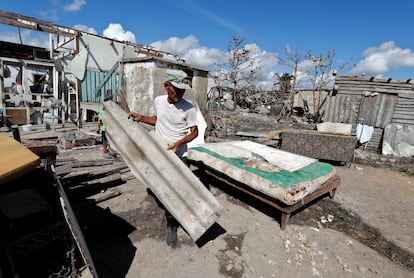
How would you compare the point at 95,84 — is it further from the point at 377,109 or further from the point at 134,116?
the point at 377,109

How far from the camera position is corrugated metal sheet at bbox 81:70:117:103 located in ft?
31.1

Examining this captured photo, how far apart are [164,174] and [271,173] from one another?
1928 millimetres

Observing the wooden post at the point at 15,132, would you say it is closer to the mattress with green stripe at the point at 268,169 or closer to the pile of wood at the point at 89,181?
the pile of wood at the point at 89,181

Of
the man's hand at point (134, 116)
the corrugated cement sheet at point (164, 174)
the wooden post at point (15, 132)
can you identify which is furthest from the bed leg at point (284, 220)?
the wooden post at point (15, 132)

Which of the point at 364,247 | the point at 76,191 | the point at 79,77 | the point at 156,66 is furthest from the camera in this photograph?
the point at 79,77

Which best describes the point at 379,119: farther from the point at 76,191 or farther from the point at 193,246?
the point at 76,191

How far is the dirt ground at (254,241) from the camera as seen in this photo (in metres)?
2.52

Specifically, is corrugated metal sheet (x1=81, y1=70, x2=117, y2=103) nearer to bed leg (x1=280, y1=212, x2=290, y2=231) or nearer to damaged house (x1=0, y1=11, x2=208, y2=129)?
damaged house (x1=0, y1=11, x2=208, y2=129)

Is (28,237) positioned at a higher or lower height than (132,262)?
higher

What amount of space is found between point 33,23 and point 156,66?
648 cm

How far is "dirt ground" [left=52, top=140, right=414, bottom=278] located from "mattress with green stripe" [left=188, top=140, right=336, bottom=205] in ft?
2.10

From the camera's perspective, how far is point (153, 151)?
2.45 meters

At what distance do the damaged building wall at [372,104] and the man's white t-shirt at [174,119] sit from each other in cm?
908

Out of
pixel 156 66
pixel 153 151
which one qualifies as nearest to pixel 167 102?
pixel 153 151
